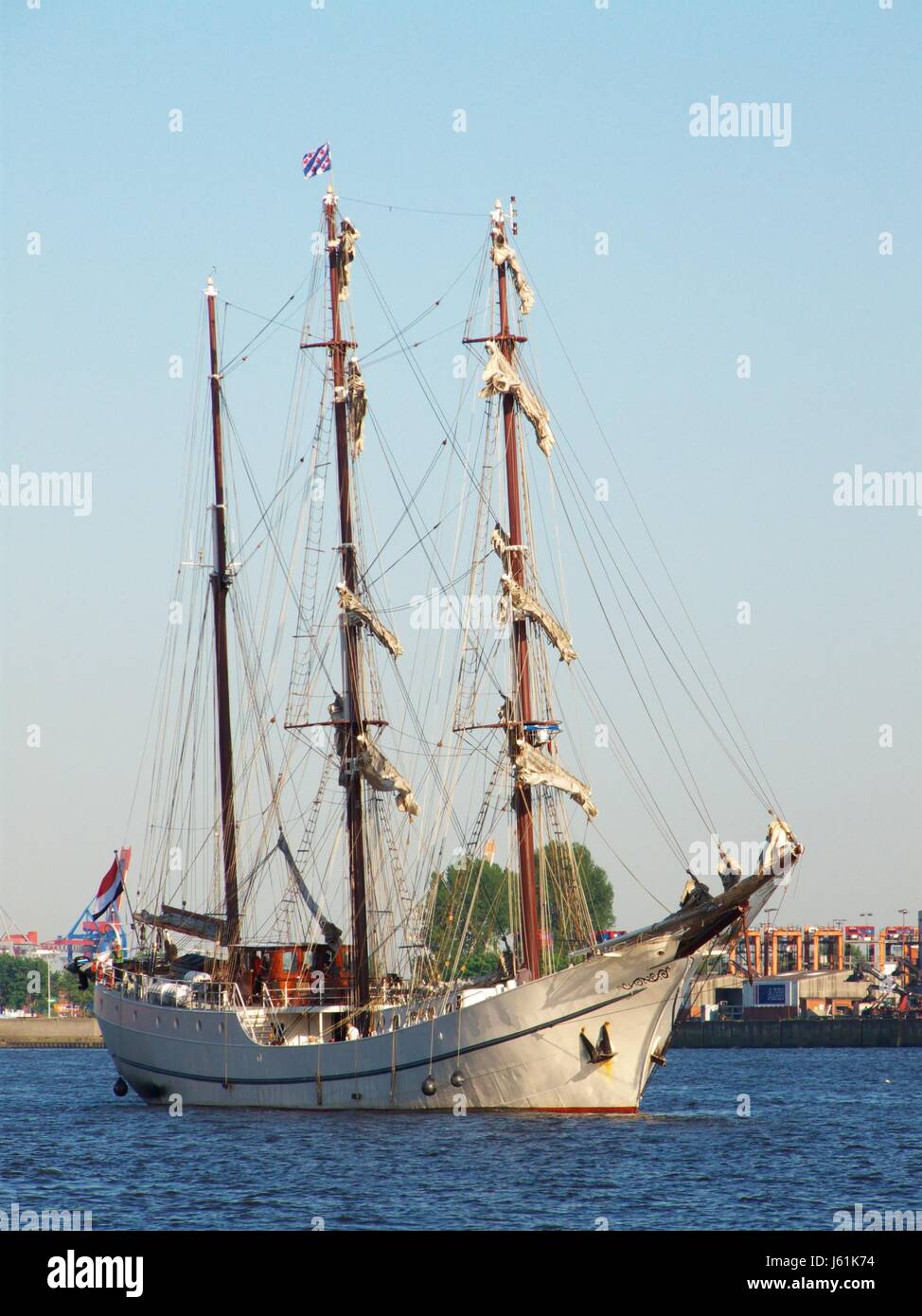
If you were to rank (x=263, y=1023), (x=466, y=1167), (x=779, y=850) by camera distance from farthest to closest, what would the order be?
1. (x=263, y=1023)
2. (x=779, y=850)
3. (x=466, y=1167)

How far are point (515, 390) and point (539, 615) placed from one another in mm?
7753

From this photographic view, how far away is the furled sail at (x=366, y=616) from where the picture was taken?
65875mm

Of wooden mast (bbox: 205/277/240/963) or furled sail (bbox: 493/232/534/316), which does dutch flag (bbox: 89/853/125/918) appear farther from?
furled sail (bbox: 493/232/534/316)

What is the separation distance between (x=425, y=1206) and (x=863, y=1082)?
6511cm

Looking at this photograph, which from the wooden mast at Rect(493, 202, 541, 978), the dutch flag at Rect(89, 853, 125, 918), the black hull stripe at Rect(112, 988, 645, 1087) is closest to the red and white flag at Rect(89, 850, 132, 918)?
the dutch flag at Rect(89, 853, 125, 918)

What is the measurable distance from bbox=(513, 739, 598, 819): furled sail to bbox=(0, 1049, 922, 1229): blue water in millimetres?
9883

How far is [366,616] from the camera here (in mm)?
65938

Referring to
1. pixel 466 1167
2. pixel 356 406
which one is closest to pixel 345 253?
pixel 356 406

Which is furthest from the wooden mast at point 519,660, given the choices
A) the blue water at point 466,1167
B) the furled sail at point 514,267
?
the blue water at point 466,1167

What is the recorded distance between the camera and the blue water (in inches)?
1539

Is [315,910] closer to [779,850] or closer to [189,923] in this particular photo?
[189,923]

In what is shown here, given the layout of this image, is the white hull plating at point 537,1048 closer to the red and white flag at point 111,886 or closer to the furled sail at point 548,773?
the furled sail at point 548,773

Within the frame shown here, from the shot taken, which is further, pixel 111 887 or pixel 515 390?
pixel 111 887
